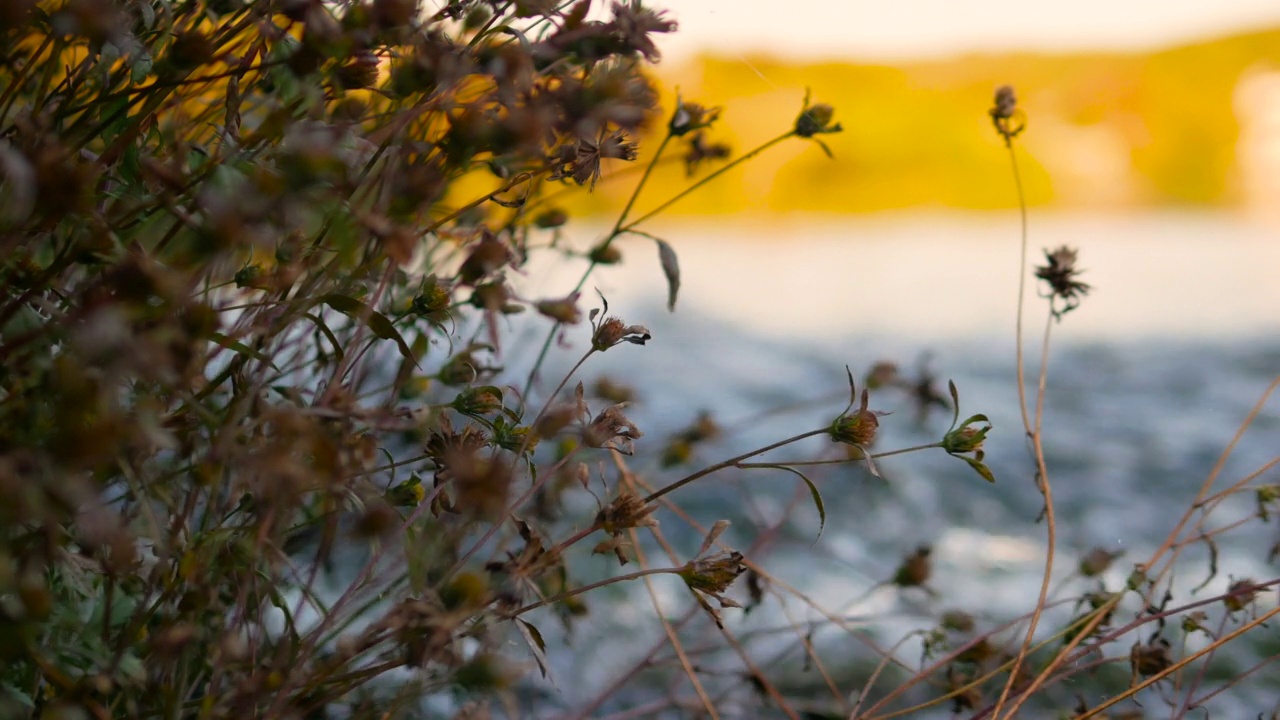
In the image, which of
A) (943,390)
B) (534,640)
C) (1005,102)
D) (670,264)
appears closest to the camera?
(534,640)

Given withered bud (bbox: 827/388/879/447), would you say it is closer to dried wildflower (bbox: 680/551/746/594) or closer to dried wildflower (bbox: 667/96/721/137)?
dried wildflower (bbox: 680/551/746/594)

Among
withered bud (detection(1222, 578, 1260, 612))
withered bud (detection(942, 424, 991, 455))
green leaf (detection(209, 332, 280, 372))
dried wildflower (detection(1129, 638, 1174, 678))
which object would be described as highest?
withered bud (detection(1222, 578, 1260, 612))

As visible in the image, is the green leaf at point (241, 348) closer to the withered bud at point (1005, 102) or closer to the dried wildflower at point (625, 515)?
the dried wildflower at point (625, 515)

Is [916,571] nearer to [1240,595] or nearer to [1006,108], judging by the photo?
[1240,595]

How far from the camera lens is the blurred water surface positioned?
1.11 m

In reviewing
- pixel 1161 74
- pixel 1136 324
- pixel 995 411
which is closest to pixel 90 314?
pixel 995 411

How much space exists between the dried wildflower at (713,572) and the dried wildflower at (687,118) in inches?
9.3

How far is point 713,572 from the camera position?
1.42 ft

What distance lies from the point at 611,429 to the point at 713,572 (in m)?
0.08

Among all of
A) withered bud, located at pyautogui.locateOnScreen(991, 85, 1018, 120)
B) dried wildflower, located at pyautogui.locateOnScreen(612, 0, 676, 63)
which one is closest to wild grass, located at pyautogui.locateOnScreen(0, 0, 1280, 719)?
dried wildflower, located at pyautogui.locateOnScreen(612, 0, 676, 63)

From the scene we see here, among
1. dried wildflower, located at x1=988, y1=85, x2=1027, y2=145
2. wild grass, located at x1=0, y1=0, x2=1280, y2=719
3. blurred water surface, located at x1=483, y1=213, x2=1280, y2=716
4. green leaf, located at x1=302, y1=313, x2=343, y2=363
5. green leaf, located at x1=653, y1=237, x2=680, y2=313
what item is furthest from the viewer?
blurred water surface, located at x1=483, y1=213, x2=1280, y2=716

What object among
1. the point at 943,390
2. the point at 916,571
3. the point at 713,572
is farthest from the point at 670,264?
the point at 943,390

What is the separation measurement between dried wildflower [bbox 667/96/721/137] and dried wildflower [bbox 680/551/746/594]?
0.78 feet

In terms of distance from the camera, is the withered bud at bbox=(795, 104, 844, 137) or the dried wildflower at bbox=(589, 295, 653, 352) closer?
the dried wildflower at bbox=(589, 295, 653, 352)
